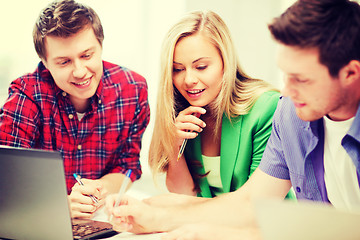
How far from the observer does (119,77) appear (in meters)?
1.97

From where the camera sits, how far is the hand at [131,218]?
3.98 feet

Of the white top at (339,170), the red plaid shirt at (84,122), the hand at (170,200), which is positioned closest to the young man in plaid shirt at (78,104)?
the red plaid shirt at (84,122)

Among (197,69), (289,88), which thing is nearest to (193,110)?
(197,69)

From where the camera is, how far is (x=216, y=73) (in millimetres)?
1631

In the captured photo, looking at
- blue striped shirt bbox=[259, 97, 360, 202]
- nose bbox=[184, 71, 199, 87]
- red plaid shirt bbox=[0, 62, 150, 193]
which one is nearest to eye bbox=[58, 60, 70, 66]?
red plaid shirt bbox=[0, 62, 150, 193]

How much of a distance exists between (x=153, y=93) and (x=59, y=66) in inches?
64.2

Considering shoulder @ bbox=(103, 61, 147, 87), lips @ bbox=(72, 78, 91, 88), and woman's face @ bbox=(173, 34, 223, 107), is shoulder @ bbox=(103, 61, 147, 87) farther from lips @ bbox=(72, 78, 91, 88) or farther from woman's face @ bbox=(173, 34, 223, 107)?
woman's face @ bbox=(173, 34, 223, 107)

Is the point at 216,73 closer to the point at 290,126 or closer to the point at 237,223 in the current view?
the point at 290,126

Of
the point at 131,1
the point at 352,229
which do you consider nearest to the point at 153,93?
the point at 131,1

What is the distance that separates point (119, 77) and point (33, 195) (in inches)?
39.1

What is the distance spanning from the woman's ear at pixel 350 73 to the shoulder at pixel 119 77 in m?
1.11

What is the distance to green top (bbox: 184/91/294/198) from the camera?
1615 mm

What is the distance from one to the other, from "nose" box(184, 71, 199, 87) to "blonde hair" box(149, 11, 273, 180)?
65 millimetres

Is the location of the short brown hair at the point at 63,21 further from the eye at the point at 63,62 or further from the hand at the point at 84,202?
the hand at the point at 84,202
